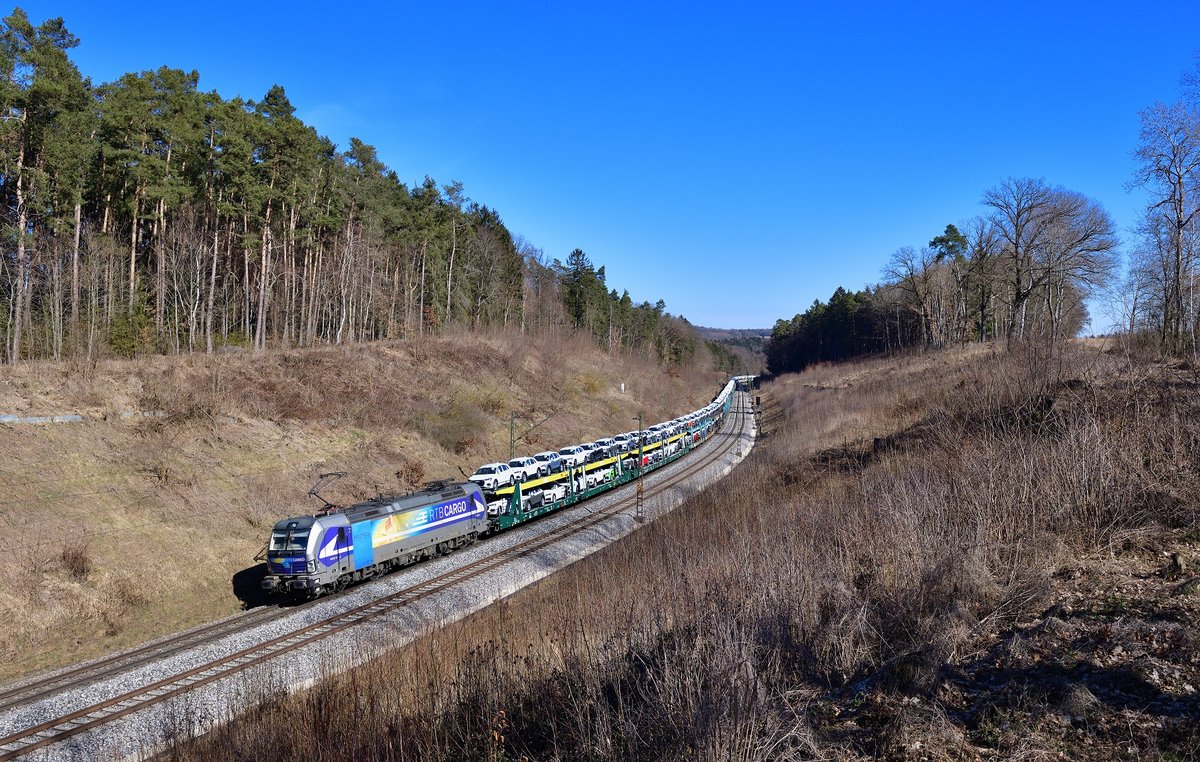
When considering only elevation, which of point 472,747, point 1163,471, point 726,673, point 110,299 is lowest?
point 472,747

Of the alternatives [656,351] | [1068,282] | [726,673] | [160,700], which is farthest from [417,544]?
[656,351]

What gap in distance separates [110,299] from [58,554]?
80.8 feet

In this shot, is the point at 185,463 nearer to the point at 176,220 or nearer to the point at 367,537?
the point at 367,537

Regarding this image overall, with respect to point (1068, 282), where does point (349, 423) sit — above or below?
below

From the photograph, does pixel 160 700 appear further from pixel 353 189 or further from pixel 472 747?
pixel 353 189

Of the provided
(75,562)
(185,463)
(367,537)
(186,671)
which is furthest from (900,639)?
(185,463)

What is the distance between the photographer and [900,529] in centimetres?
1034

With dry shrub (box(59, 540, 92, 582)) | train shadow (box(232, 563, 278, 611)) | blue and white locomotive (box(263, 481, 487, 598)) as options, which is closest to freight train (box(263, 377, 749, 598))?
blue and white locomotive (box(263, 481, 487, 598))

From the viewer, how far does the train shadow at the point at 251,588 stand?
70.1 ft

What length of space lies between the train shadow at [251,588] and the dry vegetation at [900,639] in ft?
36.2

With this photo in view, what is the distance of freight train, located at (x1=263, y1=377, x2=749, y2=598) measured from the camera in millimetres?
19969

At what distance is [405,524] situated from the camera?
2353 cm

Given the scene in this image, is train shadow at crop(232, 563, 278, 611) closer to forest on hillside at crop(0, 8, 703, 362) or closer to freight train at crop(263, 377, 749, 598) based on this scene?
freight train at crop(263, 377, 749, 598)

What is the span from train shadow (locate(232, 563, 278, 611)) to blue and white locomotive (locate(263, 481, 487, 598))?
1768 mm
